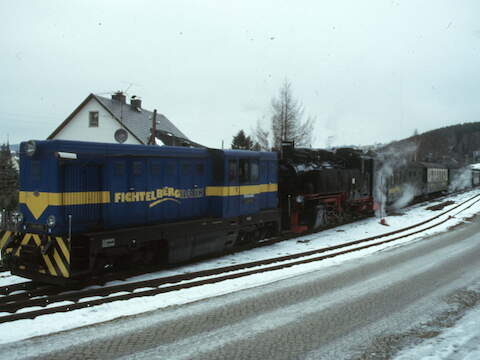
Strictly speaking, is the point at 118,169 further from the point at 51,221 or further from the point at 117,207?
the point at 51,221

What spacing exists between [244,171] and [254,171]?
0.58m

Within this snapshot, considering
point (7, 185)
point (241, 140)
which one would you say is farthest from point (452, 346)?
point (241, 140)

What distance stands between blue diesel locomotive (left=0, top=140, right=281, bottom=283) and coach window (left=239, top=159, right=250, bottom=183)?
0.09 m

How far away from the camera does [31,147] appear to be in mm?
8312

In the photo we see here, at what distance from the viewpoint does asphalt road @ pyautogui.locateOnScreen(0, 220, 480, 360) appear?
215 inches

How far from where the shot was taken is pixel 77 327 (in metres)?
6.12

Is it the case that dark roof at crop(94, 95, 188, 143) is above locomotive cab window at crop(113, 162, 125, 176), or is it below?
above

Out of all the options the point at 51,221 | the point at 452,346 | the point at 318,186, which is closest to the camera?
the point at 452,346

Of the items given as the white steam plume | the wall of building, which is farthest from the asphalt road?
the wall of building

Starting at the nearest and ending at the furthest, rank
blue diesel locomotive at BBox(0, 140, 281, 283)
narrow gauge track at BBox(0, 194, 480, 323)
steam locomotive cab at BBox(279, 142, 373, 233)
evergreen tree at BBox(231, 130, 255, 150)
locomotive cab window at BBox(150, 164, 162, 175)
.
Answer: narrow gauge track at BBox(0, 194, 480, 323), blue diesel locomotive at BBox(0, 140, 281, 283), locomotive cab window at BBox(150, 164, 162, 175), steam locomotive cab at BBox(279, 142, 373, 233), evergreen tree at BBox(231, 130, 255, 150)

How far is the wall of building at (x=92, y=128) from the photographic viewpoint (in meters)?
29.1

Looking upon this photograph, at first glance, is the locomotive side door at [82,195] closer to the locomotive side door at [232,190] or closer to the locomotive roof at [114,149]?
the locomotive roof at [114,149]

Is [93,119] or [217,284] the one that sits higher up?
[93,119]

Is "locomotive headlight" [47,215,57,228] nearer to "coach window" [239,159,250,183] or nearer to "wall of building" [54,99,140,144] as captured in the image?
"coach window" [239,159,250,183]
